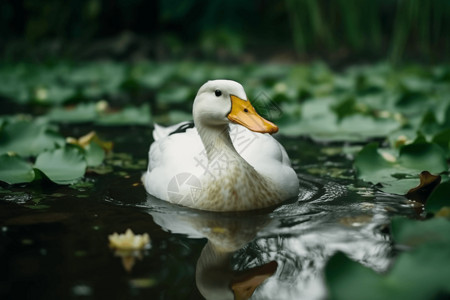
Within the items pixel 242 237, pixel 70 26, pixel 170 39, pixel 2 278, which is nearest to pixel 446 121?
pixel 242 237

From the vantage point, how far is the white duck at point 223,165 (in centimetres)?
264

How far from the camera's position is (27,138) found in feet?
11.8

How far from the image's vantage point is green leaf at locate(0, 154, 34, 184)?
296 centimetres

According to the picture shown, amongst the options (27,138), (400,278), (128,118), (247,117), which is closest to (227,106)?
(247,117)

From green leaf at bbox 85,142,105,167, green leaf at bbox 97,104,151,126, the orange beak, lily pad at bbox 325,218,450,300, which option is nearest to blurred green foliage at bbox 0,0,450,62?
green leaf at bbox 97,104,151,126

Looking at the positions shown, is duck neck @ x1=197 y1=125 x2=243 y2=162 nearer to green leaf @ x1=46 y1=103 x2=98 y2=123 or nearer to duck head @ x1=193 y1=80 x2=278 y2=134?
duck head @ x1=193 y1=80 x2=278 y2=134

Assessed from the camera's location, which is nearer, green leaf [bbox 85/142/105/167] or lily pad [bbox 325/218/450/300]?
lily pad [bbox 325/218/450/300]

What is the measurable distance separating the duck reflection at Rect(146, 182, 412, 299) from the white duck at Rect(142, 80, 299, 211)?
8 cm

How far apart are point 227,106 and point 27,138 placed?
5.11 feet

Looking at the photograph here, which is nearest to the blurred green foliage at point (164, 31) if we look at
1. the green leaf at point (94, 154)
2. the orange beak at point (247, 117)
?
the green leaf at point (94, 154)

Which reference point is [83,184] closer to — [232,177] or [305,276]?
[232,177]

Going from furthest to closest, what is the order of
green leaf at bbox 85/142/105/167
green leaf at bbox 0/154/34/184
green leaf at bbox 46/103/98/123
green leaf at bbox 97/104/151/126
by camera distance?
green leaf at bbox 46/103/98/123
green leaf at bbox 97/104/151/126
green leaf at bbox 85/142/105/167
green leaf at bbox 0/154/34/184

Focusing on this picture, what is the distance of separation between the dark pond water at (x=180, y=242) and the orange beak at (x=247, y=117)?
0.39 m

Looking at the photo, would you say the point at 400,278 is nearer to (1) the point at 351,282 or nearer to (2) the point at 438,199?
(1) the point at 351,282
